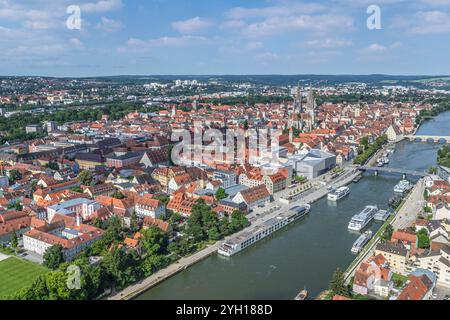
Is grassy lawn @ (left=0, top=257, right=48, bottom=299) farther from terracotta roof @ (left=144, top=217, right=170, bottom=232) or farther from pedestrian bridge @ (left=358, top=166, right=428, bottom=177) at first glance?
pedestrian bridge @ (left=358, top=166, right=428, bottom=177)

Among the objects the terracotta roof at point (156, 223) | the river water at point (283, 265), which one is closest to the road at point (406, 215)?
the river water at point (283, 265)

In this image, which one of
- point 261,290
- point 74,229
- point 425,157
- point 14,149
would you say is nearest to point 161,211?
point 74,229

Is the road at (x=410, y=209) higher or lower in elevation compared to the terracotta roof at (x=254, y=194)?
lower

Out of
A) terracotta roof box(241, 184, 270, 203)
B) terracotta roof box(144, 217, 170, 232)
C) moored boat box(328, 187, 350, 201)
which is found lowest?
moored boat box(328, 187, 350, 201)

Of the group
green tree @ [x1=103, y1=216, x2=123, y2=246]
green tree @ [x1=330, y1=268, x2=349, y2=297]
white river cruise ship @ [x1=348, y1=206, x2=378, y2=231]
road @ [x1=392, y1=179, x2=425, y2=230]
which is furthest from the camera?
road @ [x1=392, y1=179, x2=425, y2=230]

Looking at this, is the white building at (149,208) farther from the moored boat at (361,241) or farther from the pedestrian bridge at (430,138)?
the pedestrian bridge at (430,138)

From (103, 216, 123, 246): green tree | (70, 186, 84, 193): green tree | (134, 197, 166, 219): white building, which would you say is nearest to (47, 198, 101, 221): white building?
(134, 197, 166, 219): white building
